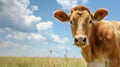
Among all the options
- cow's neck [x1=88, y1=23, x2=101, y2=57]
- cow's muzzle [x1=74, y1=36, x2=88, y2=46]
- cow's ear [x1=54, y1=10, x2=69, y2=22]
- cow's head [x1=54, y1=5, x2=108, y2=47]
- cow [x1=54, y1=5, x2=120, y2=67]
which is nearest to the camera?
cow's muzzle [x1=74, y1=36, x2=88, y2=46]

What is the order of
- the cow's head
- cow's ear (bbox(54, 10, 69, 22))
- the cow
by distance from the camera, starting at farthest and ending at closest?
cow's ear (bbox(54, 10, 69, 22)), the cow, the cow's head

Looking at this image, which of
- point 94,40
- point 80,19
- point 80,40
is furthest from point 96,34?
point 80,40

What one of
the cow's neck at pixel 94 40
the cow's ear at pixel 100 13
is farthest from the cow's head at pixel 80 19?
the cow's neck at pixel 94 40

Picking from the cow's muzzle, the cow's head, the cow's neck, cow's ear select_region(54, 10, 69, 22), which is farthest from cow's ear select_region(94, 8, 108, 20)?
the cow's muzzle

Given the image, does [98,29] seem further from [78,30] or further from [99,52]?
[78,30]

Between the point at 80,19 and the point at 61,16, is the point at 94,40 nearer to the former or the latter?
the point at 80,19

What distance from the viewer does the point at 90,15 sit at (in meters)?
8.82

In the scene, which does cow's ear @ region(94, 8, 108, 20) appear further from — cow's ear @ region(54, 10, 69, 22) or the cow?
cow's ear @ region(54, 10, 69, 22)

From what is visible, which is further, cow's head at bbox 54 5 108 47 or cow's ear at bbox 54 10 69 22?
cow's ear at bbox 54 10 69 22

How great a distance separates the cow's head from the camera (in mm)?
7703

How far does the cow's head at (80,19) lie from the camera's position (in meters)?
7.70

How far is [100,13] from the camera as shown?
30.1 ft

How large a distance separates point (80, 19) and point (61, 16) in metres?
1.08

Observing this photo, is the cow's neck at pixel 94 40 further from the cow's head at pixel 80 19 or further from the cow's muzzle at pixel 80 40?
the cow's muzzle at pixel 80 40
